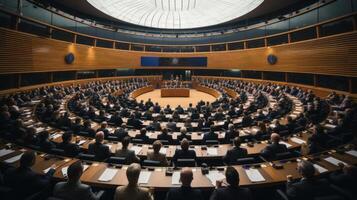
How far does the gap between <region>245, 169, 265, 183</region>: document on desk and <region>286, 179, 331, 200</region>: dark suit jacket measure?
2.54 ft

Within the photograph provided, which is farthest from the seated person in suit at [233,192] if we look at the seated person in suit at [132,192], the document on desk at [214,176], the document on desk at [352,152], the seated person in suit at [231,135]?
the seated person in suit at [231,135]

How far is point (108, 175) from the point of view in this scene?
400cm

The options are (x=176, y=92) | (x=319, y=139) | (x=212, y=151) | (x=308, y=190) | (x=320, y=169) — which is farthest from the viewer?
(x=176, y=92)

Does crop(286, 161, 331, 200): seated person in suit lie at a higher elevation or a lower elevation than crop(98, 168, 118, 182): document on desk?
higher

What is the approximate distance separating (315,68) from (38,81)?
73.4 feet

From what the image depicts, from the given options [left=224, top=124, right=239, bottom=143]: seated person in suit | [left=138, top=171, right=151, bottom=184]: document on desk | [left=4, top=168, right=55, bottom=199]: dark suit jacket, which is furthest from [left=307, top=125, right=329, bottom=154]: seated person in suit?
[left=4, top=168, right=55, bottom=199]: dark suit jacket

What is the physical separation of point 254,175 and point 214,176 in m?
0.83

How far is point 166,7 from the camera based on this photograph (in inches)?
939

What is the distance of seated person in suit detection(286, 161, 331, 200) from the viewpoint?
116 inches

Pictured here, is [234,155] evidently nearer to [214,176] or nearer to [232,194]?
[214,176]

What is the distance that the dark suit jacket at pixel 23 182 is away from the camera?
3.11 metres

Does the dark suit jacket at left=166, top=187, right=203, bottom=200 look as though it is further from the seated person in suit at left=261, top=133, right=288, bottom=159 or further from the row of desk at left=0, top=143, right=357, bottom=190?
the seated person in suit at left=261, top=133, right=288, bottom=159

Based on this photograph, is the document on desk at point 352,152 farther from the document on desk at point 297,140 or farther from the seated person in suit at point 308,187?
the seated person in suit at point 308,187

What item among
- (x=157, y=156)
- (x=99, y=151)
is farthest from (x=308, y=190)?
(x=99, y=151)
